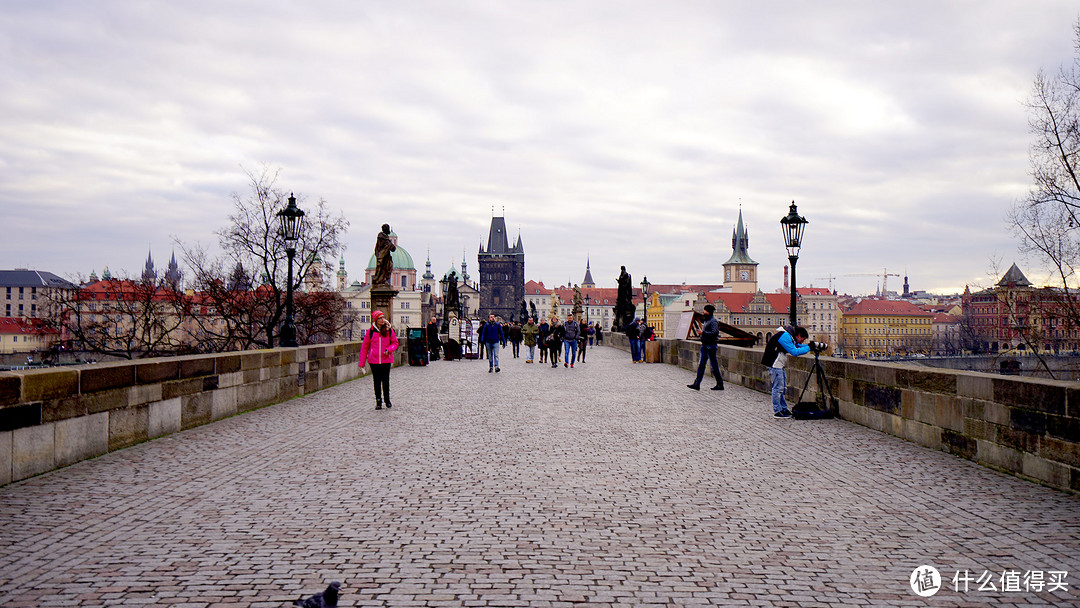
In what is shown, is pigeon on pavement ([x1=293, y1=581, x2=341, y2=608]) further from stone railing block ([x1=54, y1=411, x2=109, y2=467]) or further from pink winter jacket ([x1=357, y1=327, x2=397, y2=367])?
pink winter jacket ([x1=357, y1=327, x2=397, y2=367])

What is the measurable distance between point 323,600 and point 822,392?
31.4ft

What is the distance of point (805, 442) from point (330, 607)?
659cm

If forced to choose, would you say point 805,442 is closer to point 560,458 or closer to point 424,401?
point 560,458

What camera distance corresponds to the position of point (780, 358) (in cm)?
1177

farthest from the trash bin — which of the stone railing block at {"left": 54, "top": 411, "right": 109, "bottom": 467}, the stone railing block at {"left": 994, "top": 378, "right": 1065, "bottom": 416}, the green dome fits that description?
the green dome

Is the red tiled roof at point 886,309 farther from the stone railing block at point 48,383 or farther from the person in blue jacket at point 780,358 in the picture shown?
the stone railing block at point 48,383

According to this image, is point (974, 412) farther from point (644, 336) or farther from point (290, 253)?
point (644, 336)

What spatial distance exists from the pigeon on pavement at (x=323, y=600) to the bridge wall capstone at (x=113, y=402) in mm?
4084

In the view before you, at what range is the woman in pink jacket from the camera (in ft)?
40.3

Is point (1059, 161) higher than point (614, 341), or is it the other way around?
point (1059, 161)

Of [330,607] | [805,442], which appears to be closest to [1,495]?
[330,607]

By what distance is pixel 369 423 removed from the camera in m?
10.5

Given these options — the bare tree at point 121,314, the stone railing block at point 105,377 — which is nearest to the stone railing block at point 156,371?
the stone railing block at point 105,377

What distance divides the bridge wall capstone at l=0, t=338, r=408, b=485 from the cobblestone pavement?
8.9 inches
